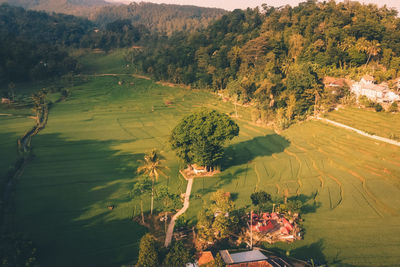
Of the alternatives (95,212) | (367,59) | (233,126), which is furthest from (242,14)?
(95,212)

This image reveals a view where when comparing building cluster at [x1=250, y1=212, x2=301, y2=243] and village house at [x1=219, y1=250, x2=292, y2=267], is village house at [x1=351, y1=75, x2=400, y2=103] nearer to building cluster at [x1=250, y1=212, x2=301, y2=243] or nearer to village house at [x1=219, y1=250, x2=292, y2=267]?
building cluster at [x1=250, y1=212, x2=301, y2=243]

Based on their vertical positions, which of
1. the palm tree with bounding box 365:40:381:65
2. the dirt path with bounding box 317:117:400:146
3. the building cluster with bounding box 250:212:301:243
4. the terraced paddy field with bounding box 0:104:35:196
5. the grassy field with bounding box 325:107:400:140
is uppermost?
the palm tree with bounding box 365:40:381:65

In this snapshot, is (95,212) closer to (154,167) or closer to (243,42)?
(154,167)

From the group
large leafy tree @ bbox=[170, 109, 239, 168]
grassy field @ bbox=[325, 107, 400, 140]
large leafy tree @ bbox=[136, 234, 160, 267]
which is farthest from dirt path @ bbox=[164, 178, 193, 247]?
grassy field @ bbox=[325, 107, 400, 140]

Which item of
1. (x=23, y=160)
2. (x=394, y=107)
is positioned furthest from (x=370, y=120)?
(x=23, y=160)

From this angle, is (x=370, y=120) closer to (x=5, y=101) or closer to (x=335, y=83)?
(x=335, y=83)

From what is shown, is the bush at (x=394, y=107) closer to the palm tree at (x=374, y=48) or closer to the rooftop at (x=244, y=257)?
the palm tree at (x=374, y=48)
